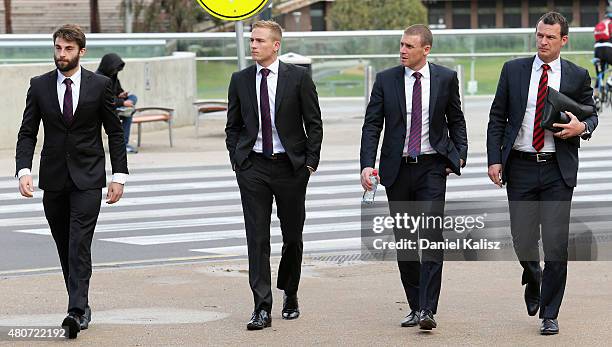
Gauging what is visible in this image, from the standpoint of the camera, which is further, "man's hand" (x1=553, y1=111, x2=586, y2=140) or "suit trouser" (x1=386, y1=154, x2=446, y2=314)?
"suit trouser" (x1=386, y1=154, x2=446, y2=314)

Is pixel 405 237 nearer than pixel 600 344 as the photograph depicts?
No

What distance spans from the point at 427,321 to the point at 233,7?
369 centimetres

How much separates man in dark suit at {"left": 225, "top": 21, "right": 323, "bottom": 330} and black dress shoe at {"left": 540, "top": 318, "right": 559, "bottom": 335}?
5.44 feet

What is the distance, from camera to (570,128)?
8.40 metres

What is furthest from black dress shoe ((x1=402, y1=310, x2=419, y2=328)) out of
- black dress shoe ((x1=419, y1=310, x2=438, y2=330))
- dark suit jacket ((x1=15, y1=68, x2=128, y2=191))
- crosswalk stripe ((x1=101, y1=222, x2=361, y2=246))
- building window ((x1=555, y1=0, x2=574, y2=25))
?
building window ((x1=555, y1=0, x2=574, y2=25))

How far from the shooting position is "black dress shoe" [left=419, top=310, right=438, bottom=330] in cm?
837

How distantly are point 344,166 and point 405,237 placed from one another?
424 inches

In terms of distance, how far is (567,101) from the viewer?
846 centimetres

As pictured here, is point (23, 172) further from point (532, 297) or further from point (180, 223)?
point (180, 223)

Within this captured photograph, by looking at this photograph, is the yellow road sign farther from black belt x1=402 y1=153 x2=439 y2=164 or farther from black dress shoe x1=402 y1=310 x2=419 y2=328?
black dress shoe x1=402 y1=310 x2=419 y2=328

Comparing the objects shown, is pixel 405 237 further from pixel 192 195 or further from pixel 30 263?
pixel 192 195

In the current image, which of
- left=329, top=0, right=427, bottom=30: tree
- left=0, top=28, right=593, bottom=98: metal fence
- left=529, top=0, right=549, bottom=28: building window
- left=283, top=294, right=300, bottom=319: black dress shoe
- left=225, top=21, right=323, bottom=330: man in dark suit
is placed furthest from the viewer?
left=529, top=0, right=549, bottom=28: building window

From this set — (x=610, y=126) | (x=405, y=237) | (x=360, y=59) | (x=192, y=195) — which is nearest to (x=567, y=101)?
(x=405, y=237)

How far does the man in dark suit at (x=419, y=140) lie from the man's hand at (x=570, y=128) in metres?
0.63
